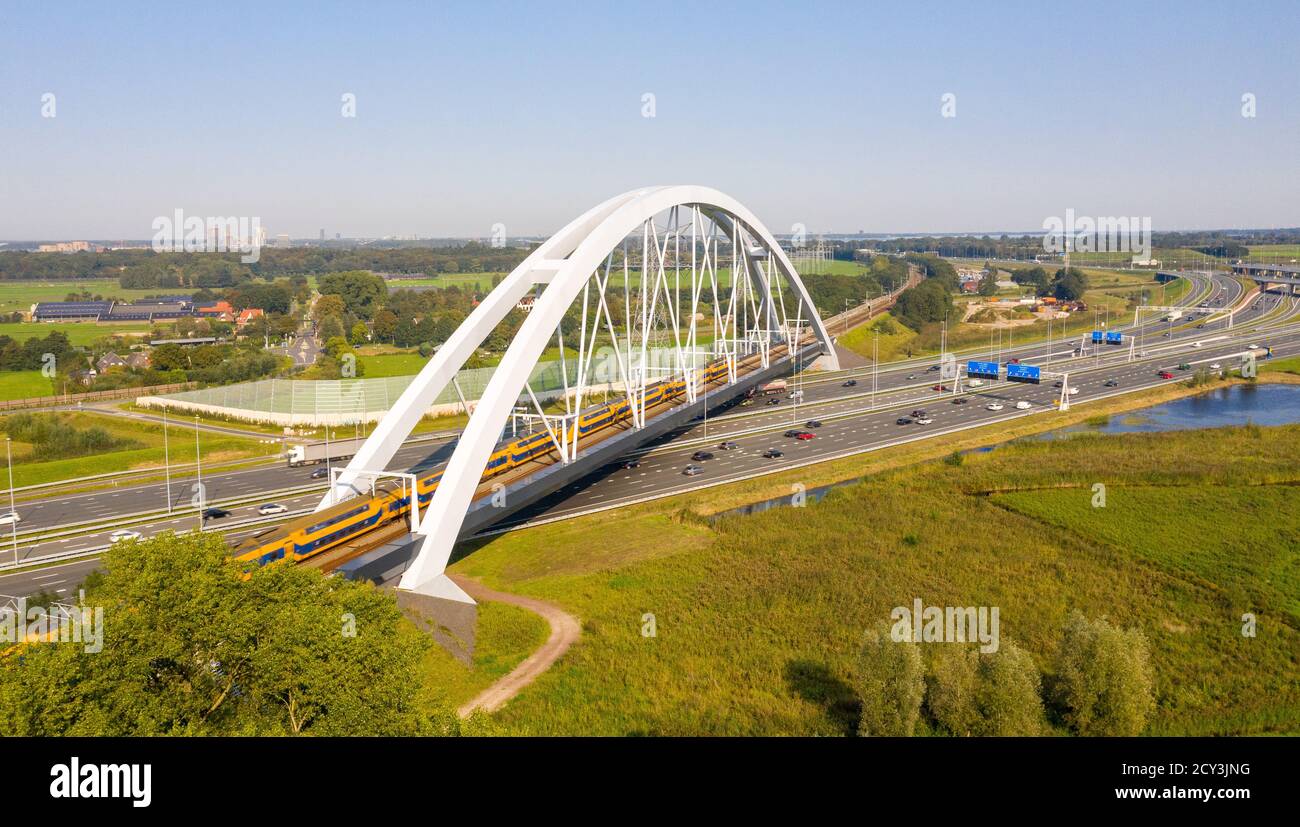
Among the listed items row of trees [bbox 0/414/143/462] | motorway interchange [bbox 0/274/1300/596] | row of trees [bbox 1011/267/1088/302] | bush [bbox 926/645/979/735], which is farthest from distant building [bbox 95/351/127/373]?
row of trees [bbox 1011/267/1088/302]

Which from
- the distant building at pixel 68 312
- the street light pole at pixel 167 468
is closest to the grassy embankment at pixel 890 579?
the street light pole at pixel 167 468

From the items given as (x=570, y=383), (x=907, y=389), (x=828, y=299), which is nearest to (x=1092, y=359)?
(x=907, y=389)

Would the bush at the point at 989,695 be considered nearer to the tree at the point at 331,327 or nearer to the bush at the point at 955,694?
the bush at the point at 955,694
